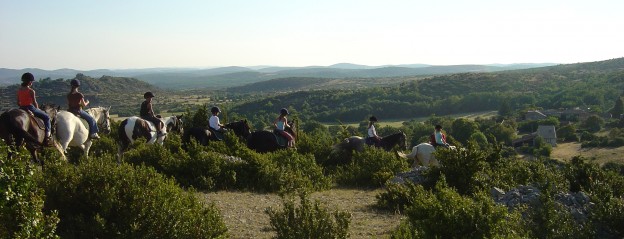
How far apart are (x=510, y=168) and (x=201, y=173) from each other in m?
7.22

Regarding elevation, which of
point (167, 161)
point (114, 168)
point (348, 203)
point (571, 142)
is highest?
point (114, 168)

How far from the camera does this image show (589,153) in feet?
168

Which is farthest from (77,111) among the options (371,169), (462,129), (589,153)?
(589,153)

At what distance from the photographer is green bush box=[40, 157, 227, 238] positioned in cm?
581

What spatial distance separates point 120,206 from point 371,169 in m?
8.01

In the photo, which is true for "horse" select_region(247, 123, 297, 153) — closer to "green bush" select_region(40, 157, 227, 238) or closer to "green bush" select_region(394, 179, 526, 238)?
"green bush" select_region(40, 157, 227, 238)

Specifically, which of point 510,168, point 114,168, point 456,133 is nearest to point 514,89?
point 456,133

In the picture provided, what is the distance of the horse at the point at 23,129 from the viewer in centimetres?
897

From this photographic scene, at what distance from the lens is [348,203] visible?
10.2 meters

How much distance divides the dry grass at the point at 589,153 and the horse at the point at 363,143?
1401 inches

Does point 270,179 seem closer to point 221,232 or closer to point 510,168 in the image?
point 221,232

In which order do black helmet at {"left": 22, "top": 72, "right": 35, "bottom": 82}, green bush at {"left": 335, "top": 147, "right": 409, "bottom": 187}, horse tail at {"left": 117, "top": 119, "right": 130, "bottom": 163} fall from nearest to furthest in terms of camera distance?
black helmet at {"left": 22, "top": 72, "right": 35, "bottom": 82}
green bush at {"left": 335, "top": 147, "right": 409, "bottom": 187}
horse tail at {"left": 117, "top": 119, "right": 130, "bottom": 163}

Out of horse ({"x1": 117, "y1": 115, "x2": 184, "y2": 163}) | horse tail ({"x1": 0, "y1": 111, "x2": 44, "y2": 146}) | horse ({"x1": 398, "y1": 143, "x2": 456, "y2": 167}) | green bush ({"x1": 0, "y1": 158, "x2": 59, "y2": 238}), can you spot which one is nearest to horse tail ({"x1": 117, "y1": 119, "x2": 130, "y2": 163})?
horse ({"x1": 117, "y1": 115, "x2": 184, "y2": 163})

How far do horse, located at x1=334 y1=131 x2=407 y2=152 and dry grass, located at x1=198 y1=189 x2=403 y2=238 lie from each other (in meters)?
4.41
